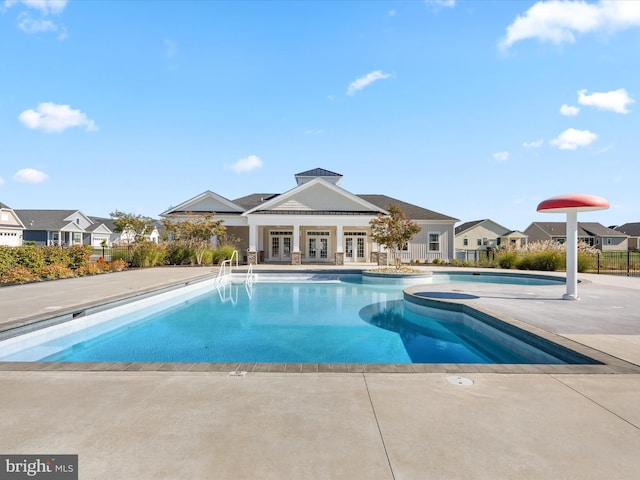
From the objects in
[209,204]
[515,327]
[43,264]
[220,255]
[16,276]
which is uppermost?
[209,204]

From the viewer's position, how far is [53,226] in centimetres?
4394

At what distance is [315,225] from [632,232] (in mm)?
60211

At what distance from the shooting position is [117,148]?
22.1 meters

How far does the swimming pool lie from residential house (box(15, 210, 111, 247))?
41833 mm

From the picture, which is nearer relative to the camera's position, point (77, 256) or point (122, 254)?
point (77, 256)

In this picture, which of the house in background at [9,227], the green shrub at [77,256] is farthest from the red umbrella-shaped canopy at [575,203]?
the house in background at [9,227]

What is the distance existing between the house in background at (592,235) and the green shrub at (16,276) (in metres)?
58.3

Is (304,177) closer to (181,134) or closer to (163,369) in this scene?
(181,134)

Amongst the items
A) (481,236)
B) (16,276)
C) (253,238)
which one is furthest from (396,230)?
(481,236)

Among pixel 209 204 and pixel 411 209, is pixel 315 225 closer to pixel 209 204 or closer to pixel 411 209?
pixel 209 204

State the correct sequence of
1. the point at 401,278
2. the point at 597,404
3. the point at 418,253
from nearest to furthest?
the point at 597,404, the point at 401,278, the point at 418,253

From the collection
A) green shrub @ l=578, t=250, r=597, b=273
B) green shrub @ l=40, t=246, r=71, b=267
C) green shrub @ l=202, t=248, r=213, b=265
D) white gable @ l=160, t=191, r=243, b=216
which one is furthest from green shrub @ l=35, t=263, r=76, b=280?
green shrub @ l=578, t=250, r=597, b=273

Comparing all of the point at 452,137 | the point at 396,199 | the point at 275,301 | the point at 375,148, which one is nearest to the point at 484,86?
the point at 452,137

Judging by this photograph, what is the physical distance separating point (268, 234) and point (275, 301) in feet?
48.2
